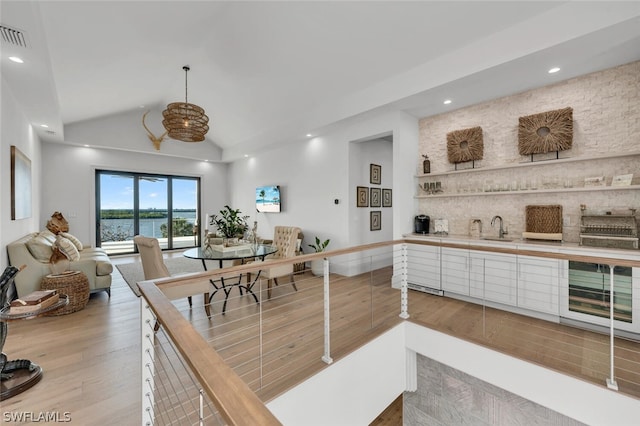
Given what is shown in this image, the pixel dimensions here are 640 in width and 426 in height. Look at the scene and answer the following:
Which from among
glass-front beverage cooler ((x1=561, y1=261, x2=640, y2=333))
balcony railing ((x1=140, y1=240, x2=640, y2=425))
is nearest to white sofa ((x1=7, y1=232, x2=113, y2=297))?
balcony railing ((x1=140, y1=240, x2=640, y2=425))

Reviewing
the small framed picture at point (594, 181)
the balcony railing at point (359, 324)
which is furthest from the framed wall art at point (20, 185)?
the small framed picture at point (594, 181)

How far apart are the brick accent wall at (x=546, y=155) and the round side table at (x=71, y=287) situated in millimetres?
5187

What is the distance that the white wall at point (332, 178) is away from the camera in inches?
178

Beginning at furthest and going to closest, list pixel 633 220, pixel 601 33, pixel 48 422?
pixel 633 220 < pixel 601 33 < pixel 48 422

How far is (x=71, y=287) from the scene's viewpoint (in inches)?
143

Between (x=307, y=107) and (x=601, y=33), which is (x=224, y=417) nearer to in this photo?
(x=601, y=33)

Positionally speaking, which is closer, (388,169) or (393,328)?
(393,328)

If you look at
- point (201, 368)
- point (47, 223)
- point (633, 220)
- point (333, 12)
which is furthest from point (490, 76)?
point (47, 223)

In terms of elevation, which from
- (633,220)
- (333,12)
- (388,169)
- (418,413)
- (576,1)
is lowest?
(418,413)

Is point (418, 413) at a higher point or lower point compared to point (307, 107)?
lower

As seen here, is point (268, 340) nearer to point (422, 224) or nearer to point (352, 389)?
point (352, 389)

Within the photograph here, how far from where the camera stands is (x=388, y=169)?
626 centimetres

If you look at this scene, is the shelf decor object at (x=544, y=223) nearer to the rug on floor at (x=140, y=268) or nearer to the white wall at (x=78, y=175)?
the rug on floor at (x=140, y=268)

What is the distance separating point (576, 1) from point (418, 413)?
177 inches
